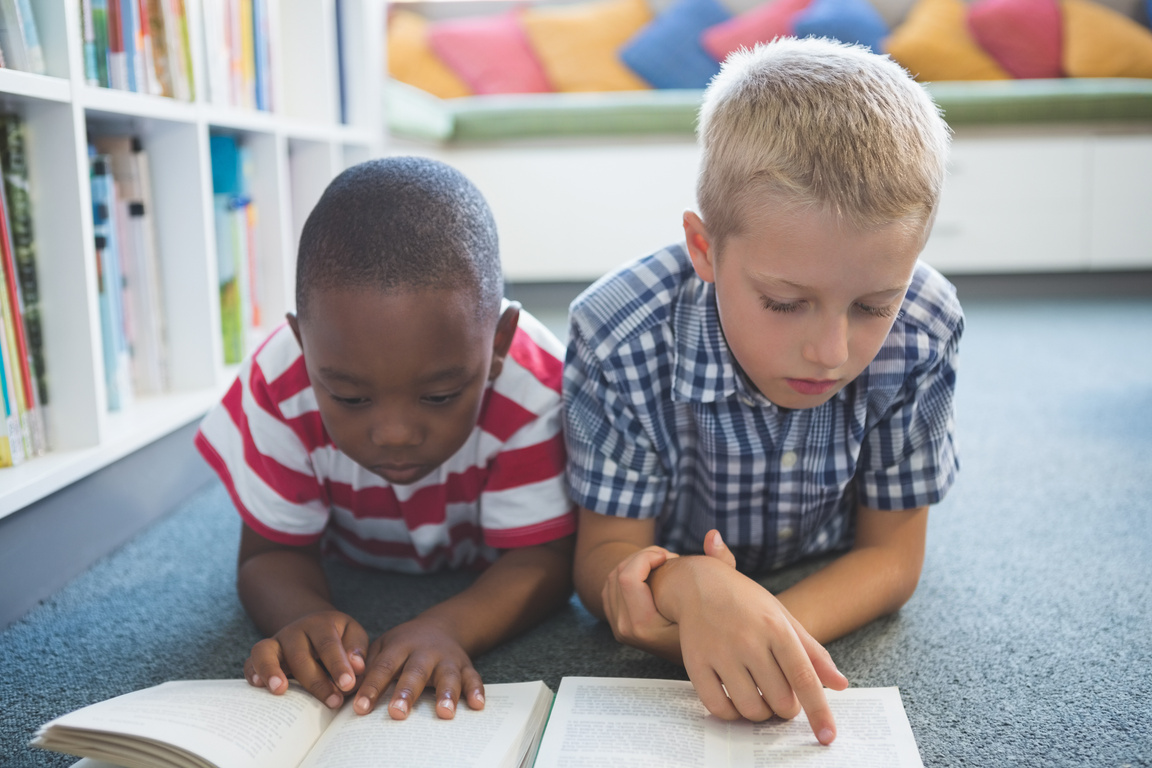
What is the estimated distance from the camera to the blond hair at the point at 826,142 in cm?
66

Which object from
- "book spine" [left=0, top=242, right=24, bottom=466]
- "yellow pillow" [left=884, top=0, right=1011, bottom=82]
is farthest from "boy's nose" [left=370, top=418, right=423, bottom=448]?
"yellow pillow" [left=884, top=0, right=1011, bottom=82]

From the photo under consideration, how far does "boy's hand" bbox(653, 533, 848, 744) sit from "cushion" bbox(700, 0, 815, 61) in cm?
290

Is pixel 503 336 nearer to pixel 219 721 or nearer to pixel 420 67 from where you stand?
pixel 219 721

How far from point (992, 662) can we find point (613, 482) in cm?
35

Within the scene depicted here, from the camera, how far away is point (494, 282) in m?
0.85

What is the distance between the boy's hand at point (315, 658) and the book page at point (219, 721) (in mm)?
10

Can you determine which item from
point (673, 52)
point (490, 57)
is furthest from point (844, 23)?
point (490, 57)

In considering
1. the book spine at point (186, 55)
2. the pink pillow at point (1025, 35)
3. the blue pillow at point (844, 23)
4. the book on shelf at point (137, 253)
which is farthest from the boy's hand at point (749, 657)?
the pink pillow at point (1025, 35)

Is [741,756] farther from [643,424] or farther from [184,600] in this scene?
[184,600]

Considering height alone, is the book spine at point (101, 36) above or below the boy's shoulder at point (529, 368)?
above

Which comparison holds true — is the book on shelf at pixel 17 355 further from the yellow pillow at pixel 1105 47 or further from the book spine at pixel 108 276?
the yellow pillow at pixel 1105 47

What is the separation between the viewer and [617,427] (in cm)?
84

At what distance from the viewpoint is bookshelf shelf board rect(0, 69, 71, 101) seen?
84 cm

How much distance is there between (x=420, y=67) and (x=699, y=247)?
2763 millimetres
